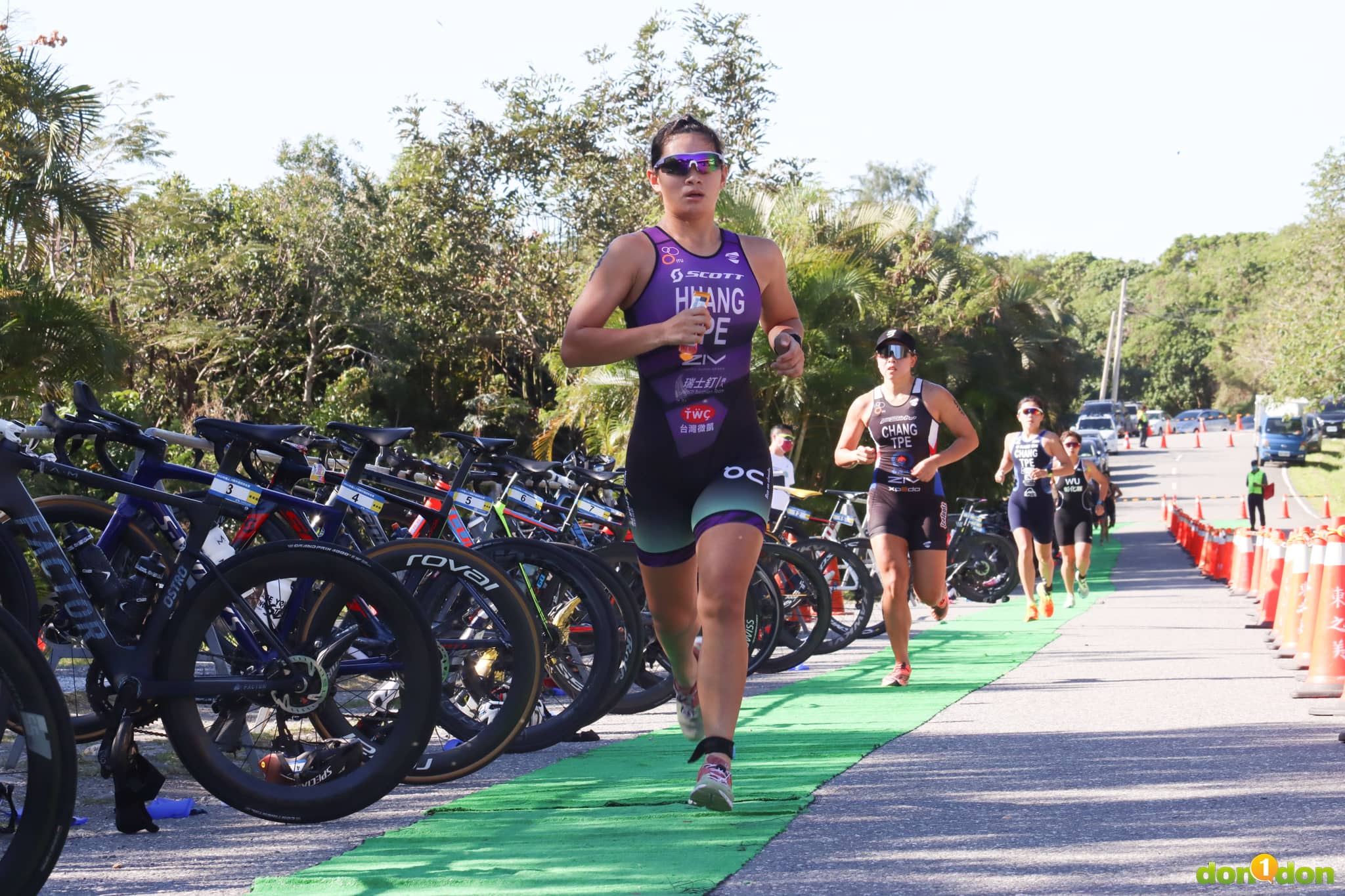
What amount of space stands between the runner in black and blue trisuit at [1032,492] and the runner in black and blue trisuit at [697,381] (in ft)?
31.0

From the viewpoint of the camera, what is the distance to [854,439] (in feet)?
32.1

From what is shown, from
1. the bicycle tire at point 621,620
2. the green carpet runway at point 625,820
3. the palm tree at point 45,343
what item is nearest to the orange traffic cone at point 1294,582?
the green carpet runway at point 625,820

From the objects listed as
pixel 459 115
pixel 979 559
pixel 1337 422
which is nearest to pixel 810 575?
pixel 979 559

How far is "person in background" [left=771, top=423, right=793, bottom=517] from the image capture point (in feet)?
41.8

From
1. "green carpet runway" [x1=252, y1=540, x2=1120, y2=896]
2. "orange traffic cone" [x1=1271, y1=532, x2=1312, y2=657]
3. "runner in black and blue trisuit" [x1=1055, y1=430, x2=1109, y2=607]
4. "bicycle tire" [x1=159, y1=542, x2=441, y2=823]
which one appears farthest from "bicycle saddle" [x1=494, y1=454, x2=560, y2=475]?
"runner in black and blue trisuit" [x1=1055, y1=430, x2=1109, y2=607]

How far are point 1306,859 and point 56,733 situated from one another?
122 inches

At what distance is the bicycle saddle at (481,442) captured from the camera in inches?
286

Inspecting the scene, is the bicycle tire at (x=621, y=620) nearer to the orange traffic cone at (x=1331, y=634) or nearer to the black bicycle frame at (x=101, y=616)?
the black bicycle frame at (x=101, y=616)

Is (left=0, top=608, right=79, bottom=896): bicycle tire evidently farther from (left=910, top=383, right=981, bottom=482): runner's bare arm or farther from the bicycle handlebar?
(left=910, top=383, right=981, bottom=482): runner's bare arm

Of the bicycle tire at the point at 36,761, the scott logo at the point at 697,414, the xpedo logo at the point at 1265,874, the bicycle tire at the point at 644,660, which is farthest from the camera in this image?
the bicycle tire at the point at 644,660

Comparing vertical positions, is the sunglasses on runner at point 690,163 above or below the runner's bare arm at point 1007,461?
above

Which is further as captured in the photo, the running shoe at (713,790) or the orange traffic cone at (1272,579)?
the orange traffic cone at (1272,579)

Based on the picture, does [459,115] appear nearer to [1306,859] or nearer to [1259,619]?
[1259,619]

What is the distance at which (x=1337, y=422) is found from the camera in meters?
70.5
